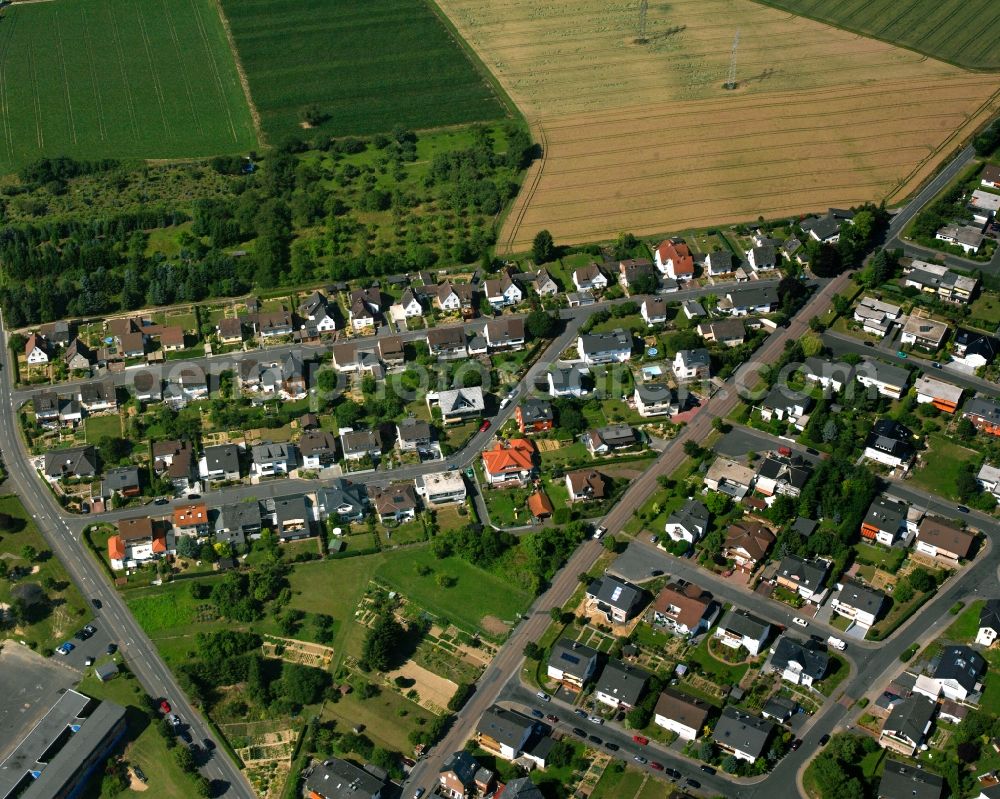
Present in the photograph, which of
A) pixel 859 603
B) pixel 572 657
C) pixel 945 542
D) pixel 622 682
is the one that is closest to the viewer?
pixel 622 682

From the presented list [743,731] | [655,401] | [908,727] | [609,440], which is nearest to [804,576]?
[908,727]

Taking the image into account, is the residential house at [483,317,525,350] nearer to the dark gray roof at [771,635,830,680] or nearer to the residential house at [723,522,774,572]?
the residential house at [723,522,774,572]

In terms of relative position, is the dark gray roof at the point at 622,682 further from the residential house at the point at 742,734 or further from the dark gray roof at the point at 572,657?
the residential house at the point at 742,734

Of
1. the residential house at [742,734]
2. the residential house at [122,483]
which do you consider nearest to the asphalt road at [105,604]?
the residential house at [122,483]

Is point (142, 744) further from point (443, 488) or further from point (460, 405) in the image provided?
point (460, 405)

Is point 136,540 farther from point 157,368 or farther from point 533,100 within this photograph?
point 533,100
